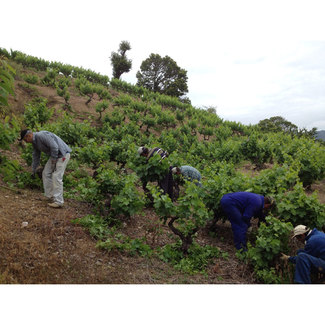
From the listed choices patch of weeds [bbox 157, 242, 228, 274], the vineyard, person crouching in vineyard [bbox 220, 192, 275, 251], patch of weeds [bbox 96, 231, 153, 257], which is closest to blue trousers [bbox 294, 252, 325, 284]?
the vineyard

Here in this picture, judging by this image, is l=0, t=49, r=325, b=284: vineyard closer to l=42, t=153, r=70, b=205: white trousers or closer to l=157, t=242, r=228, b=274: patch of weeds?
l=157, t=242, r=228, b=274: patch of weeds

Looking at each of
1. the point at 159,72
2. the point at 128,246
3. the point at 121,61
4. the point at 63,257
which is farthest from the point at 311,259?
the point at 159,72

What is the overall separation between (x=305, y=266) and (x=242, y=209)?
1.59m

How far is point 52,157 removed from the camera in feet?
17.1

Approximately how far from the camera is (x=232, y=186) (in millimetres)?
5828

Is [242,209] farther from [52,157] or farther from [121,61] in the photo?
[121,61]

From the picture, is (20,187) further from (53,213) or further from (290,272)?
(290,272)

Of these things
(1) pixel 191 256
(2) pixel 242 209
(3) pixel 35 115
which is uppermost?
(3) pixel 35 115

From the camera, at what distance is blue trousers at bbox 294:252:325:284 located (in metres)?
3.63

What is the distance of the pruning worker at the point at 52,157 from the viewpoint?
5047 millimetres

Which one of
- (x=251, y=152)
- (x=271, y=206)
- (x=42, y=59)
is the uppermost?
(x=42, y=59)

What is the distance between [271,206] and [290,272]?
4.70 ft

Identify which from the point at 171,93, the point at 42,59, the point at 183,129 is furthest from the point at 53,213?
the point at 171,93

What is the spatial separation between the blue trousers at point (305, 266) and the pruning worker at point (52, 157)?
466cm
